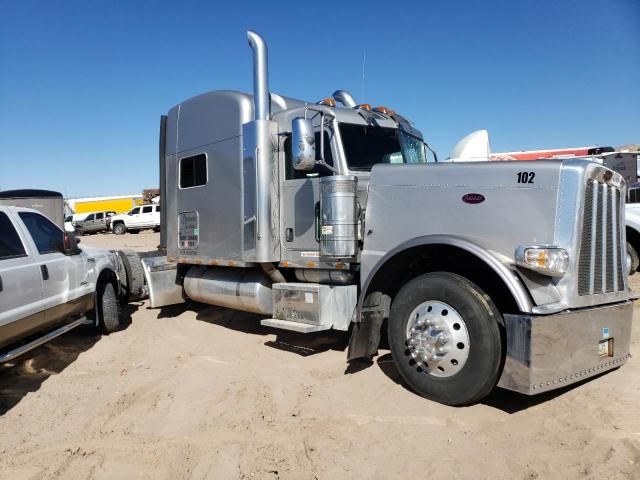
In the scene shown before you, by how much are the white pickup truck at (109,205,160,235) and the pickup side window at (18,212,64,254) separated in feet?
93.0

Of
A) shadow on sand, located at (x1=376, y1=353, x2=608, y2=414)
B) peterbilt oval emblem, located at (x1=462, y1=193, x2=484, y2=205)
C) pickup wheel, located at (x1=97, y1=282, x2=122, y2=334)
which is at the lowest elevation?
shadow on sand, located at (x1=376, y1=353, x2=608, y2=414)

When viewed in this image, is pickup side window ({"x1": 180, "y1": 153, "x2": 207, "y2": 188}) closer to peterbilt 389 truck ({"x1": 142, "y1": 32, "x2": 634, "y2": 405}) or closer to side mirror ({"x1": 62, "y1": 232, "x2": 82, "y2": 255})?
peterbilt 389 truck ({"x1": 142, "y1": 32, "x2": 634, "y2": 405})

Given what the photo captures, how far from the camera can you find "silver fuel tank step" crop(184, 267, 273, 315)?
21.0 ft

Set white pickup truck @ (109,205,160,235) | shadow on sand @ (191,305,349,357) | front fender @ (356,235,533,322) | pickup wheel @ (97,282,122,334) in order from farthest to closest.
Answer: white pickup truck @ (109,205,160,235)
pickup wheel @ (97,282,122,334)
shadow on sand @ (191,305,349,357)
front fender @ (356,235,533,322)

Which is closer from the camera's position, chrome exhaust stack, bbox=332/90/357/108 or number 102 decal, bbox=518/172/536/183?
number 102 decal, bbox=518/172/536/183

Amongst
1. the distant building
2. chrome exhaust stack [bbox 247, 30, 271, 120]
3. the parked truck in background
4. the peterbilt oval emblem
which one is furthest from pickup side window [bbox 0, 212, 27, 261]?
the distant building

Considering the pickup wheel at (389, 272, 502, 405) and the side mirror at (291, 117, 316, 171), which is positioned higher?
the side mirror at (291, 117, 316, 171)

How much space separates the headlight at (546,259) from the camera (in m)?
3.66

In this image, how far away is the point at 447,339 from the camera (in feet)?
13.2

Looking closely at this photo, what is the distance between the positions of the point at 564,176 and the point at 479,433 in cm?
192

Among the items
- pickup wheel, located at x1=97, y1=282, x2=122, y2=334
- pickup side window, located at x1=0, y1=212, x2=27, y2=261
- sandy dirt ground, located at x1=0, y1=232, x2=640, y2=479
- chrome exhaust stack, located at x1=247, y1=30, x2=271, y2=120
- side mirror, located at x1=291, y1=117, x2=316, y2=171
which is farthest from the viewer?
pickup wheel, located at x1=97, y1=282, x2=122, y2=334

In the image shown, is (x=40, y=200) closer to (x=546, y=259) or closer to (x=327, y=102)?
(x=327, y=102)

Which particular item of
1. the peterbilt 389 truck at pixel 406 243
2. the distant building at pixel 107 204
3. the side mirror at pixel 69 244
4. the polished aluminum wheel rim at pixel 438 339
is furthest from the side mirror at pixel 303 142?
the distant building at pixel 107 204

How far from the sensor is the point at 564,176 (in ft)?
12.5
